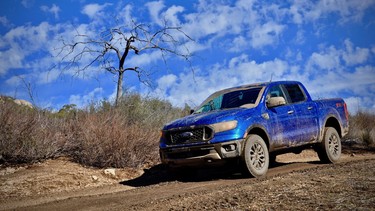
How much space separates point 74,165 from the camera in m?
10.2

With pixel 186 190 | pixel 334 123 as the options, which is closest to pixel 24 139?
pixel 186 190

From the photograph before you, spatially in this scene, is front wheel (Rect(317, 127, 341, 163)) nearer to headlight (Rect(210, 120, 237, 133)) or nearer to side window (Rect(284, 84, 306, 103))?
side window (Rect(284, 84, 306, 103))

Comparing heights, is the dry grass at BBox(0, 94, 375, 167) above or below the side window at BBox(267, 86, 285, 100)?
below

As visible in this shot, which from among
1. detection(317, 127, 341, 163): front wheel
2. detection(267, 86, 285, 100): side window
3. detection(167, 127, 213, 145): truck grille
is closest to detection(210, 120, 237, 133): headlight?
detection(167, 127, 213, 145): truck grille

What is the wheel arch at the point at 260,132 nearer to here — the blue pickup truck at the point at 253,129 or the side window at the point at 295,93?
the blue pickup truck at the point at 253,129

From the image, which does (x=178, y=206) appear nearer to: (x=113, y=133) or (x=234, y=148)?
(x=234, y=148)

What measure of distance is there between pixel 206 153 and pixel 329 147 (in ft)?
13.3

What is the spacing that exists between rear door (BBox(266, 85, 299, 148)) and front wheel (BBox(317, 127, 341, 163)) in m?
1.23

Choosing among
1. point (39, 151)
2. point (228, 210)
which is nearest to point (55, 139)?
point (39, 151)

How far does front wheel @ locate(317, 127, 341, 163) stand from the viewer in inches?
385

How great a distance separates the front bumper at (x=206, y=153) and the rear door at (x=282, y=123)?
117 centimetres

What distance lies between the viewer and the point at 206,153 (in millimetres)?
7637

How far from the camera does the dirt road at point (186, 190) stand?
4.71 meters

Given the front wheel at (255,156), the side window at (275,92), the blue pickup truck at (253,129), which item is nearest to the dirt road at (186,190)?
the front wheel at (255,156)
